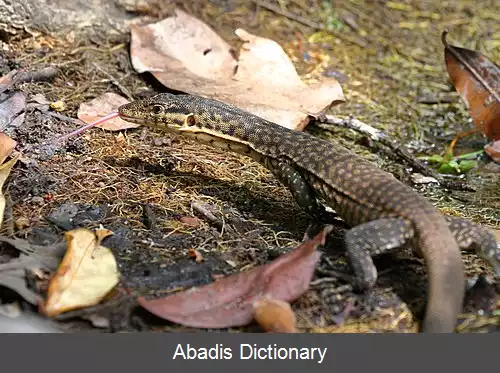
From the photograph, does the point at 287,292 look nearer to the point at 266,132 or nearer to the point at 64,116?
the point at 266,132

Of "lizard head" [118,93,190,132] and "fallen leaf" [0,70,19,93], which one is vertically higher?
"lizard head" [118,93,190,132]

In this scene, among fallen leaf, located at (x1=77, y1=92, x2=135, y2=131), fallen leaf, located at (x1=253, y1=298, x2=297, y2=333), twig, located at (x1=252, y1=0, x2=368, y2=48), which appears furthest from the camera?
twig, located at (x1=252, y1=0, x2=368, y2=48)

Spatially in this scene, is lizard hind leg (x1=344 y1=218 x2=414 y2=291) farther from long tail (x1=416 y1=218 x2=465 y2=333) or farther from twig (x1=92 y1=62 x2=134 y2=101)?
twig (x1=92 y1=62 x2=134 y2=101)

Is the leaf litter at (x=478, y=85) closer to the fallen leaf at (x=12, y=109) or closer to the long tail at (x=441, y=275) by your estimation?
the long tail at (x=441, y=275)

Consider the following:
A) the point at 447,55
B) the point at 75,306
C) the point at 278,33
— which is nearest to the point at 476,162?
the point at 447,55

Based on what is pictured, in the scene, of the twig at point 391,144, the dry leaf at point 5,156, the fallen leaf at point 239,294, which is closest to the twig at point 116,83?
the dry leaf at point 5,156

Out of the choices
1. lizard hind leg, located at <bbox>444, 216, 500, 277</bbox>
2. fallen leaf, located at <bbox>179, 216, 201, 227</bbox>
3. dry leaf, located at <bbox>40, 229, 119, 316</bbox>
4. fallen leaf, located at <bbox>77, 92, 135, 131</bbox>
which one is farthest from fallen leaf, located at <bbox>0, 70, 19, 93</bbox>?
lizard hind leg, located at <bbox>444, 216, 500, 277</bbox>

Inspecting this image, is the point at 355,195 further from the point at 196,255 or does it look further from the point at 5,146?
the point at 5,146
